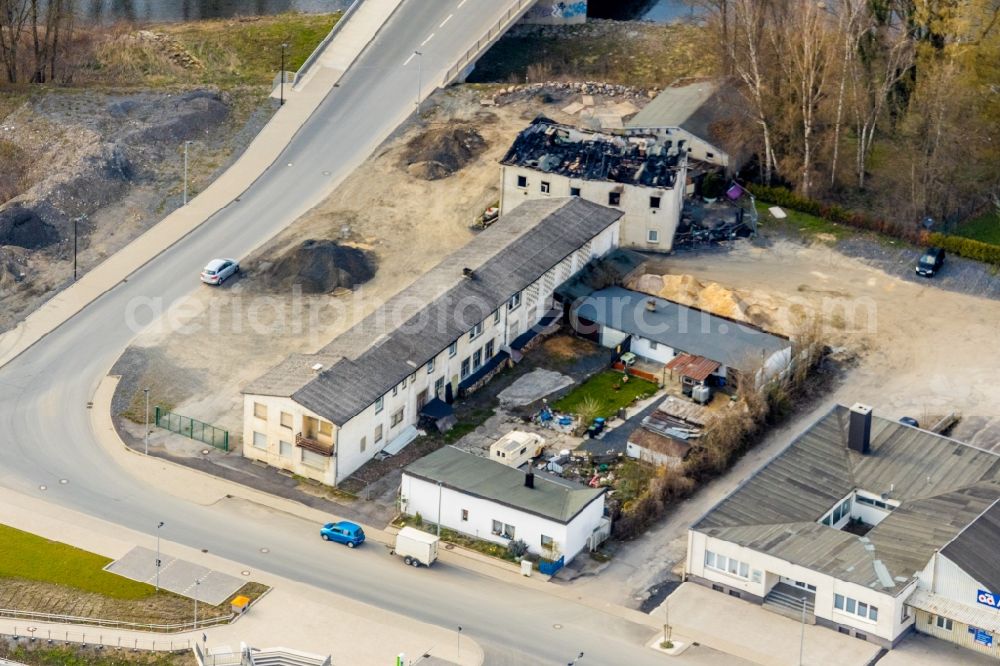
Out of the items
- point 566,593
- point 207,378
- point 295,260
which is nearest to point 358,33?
point 295,260

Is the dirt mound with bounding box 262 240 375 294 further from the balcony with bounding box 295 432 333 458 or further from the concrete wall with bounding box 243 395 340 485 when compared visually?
the balcony with bounding box 295 432 333 458

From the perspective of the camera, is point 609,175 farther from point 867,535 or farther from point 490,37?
point 867,535

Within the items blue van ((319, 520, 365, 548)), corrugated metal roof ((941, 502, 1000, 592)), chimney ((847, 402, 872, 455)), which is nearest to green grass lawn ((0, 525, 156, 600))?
blue van ((319, 520, 365, 548))

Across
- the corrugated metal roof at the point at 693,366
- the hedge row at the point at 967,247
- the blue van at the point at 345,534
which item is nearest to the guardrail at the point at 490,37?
the hedge row at the point at 967,247

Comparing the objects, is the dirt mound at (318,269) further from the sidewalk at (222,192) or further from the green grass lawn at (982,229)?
the green grass lawn at (982,229)

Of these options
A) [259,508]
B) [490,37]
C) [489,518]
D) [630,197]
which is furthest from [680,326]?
[490,37]

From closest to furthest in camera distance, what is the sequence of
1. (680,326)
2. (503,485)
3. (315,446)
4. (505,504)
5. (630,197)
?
(505,504) < (503,485) < (315,446) < (680,326) < (630,197)

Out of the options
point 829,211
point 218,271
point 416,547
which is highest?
point 829,211

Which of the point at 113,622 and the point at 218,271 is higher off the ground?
the point at 218,271
